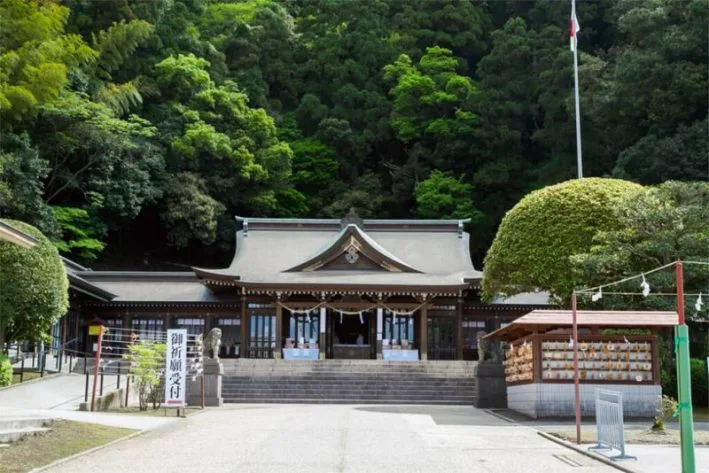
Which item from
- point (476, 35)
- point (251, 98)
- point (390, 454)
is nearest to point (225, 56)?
point (251, 98)

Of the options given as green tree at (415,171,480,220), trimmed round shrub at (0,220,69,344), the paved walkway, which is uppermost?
green tree at (415,171,480,220)

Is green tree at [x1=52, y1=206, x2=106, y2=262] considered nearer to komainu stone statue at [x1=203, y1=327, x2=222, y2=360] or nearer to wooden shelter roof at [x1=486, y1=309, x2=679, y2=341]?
komainu stone statue at [x1=203, y1=327, x2=222, y2=360]

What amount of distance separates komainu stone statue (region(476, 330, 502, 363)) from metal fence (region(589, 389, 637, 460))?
10.3 meters

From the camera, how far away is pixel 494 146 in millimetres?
44594

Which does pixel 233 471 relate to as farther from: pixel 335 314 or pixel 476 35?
pixel 476 35

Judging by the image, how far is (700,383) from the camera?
19.5 metres

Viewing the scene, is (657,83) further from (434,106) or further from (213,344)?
(213,344)

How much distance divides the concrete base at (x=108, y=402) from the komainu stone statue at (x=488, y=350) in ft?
31.6

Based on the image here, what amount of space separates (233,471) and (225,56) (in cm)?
4233

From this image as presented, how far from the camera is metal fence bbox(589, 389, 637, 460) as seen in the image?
10148 mm

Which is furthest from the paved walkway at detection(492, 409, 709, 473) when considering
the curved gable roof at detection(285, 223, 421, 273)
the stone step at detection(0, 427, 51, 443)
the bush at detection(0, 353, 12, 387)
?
the curved gable roof at detection(285, 223, 421, 273)

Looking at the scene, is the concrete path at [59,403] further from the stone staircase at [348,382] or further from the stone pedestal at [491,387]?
the stone pedestal at [491,387]

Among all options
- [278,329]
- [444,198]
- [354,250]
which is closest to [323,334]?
[278,329]

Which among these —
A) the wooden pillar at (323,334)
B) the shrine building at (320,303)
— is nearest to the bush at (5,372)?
the shrine building at (320,303)
